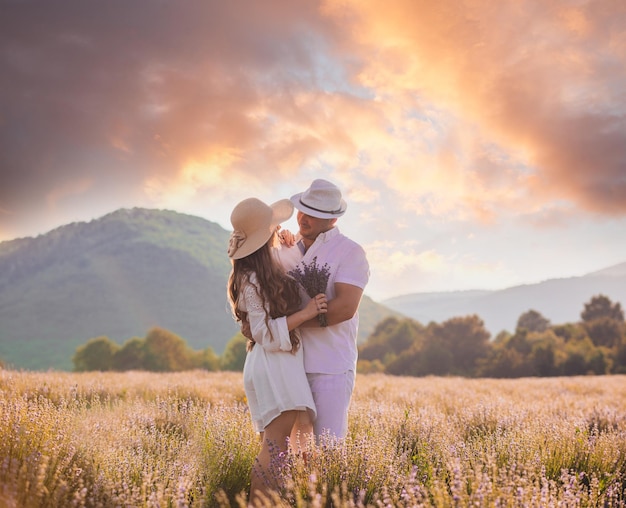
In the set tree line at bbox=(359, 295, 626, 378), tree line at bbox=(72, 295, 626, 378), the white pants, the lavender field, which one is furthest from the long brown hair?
tree line at bbox=(72, 295, 626, 378)

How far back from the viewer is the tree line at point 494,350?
4647 centimetres

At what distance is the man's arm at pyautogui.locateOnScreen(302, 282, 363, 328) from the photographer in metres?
3.77

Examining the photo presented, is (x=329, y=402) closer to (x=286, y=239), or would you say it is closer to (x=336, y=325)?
(x=336, y=325)

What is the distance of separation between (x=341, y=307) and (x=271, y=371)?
26.0 inches

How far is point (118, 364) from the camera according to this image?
60.4 metres

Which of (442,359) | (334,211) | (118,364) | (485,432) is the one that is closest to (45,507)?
(334,211)

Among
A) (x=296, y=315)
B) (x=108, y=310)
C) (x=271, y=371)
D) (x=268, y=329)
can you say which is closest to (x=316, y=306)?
(x=296, y=315)

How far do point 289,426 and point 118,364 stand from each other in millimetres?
61813

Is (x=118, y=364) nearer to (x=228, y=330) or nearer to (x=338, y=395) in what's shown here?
(x=338, y=395)

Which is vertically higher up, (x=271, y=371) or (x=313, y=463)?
(x=271, y=371)

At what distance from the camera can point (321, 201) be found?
396cm

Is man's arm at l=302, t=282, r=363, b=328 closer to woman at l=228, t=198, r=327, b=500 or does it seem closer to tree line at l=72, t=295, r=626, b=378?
woman at l=228, t=198, r=327, b=500

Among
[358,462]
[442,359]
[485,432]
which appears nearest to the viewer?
[358,462]

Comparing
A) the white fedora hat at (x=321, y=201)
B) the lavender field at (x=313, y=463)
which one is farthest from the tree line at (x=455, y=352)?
the white fedora hat at (x=321, y=201)
